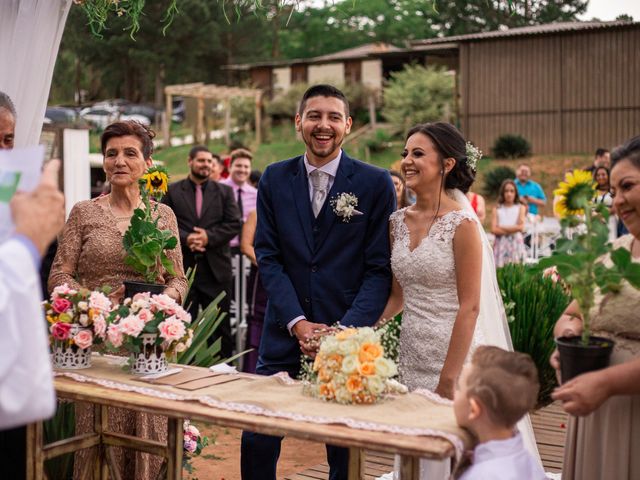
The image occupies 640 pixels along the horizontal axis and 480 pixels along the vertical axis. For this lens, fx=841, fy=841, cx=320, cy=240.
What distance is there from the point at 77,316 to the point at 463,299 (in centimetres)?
177

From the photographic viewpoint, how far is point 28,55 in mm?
4824

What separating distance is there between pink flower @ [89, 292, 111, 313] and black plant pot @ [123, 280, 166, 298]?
0.71ft

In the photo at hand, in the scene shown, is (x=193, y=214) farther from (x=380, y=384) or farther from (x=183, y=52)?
(x=183, y=52)

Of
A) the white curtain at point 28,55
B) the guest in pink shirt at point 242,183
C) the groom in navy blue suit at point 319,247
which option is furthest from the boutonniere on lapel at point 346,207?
the guest in pink shirt at point 242,183

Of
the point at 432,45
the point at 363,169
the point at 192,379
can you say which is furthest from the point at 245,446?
the point at 432,45

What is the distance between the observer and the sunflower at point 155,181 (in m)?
4.30

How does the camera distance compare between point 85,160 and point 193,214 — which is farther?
point 85,160

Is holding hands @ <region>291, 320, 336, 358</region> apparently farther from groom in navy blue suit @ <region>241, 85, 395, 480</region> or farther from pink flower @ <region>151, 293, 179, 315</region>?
pink flower @ <region>151, 293, 179, 315</region>

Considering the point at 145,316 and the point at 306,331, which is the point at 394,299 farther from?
the point at 145,316

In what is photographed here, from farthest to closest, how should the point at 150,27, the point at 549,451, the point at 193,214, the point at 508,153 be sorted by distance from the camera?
1. the point at 150,27
2. the point at 508,153
3. the point at 193,214
4. the point at 549,451

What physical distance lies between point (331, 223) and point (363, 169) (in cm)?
34

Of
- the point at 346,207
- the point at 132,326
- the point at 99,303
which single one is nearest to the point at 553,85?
the point at 346,207

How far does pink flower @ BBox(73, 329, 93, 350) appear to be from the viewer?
3.72m

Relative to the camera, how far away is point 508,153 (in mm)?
29234
